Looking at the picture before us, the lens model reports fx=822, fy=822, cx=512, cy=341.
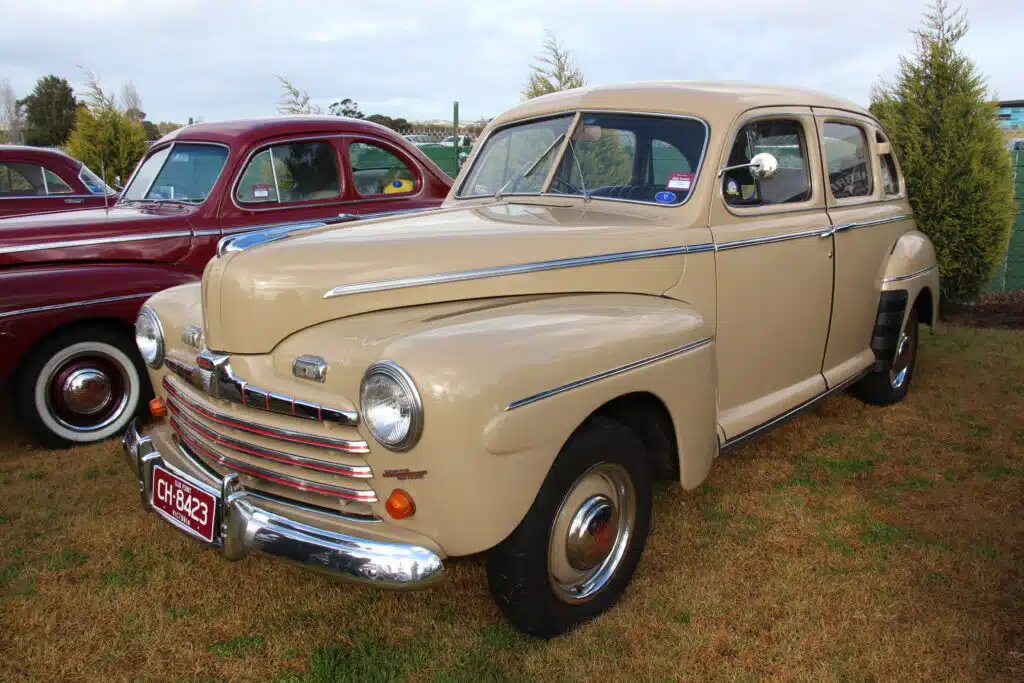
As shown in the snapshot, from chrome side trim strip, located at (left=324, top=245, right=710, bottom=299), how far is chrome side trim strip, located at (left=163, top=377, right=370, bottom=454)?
1.44ft

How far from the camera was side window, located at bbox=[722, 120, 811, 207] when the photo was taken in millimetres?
3357

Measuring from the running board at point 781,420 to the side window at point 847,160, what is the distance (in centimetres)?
94

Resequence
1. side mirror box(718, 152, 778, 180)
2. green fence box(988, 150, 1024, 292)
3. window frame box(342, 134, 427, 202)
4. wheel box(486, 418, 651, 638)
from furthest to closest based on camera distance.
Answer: green fence box(988, 150, 1024, 292), window frame box(342, 134, 427, 202), side mirror box(718, 152, 778, 180), wheel box(486, 418, 651, 638)

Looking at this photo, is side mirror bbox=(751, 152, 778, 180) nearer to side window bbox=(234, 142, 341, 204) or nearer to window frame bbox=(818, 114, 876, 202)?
window frame bbox=(818, 114, 876, 202)

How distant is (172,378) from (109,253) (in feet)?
6.98

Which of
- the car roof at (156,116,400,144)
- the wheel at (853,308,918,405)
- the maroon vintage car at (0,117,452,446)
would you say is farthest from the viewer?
the car roof at (156,116,400,144)

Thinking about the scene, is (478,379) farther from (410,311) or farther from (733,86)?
(733,86)

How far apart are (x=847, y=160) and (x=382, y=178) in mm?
3061

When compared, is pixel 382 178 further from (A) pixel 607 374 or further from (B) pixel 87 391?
(A) pixel 607 374

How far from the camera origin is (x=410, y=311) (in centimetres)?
253

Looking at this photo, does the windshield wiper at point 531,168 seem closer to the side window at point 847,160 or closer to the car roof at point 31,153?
the side window at point 847,160

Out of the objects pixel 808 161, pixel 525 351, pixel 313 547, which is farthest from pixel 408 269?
pixel 808 161

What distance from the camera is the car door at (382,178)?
5555 millimetres

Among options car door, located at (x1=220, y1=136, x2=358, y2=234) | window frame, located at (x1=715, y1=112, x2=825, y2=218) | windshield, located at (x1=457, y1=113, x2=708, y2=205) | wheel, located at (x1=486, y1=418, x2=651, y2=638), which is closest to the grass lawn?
wheel, located at (x1=486, y1=418, x2=651, y2=638)
